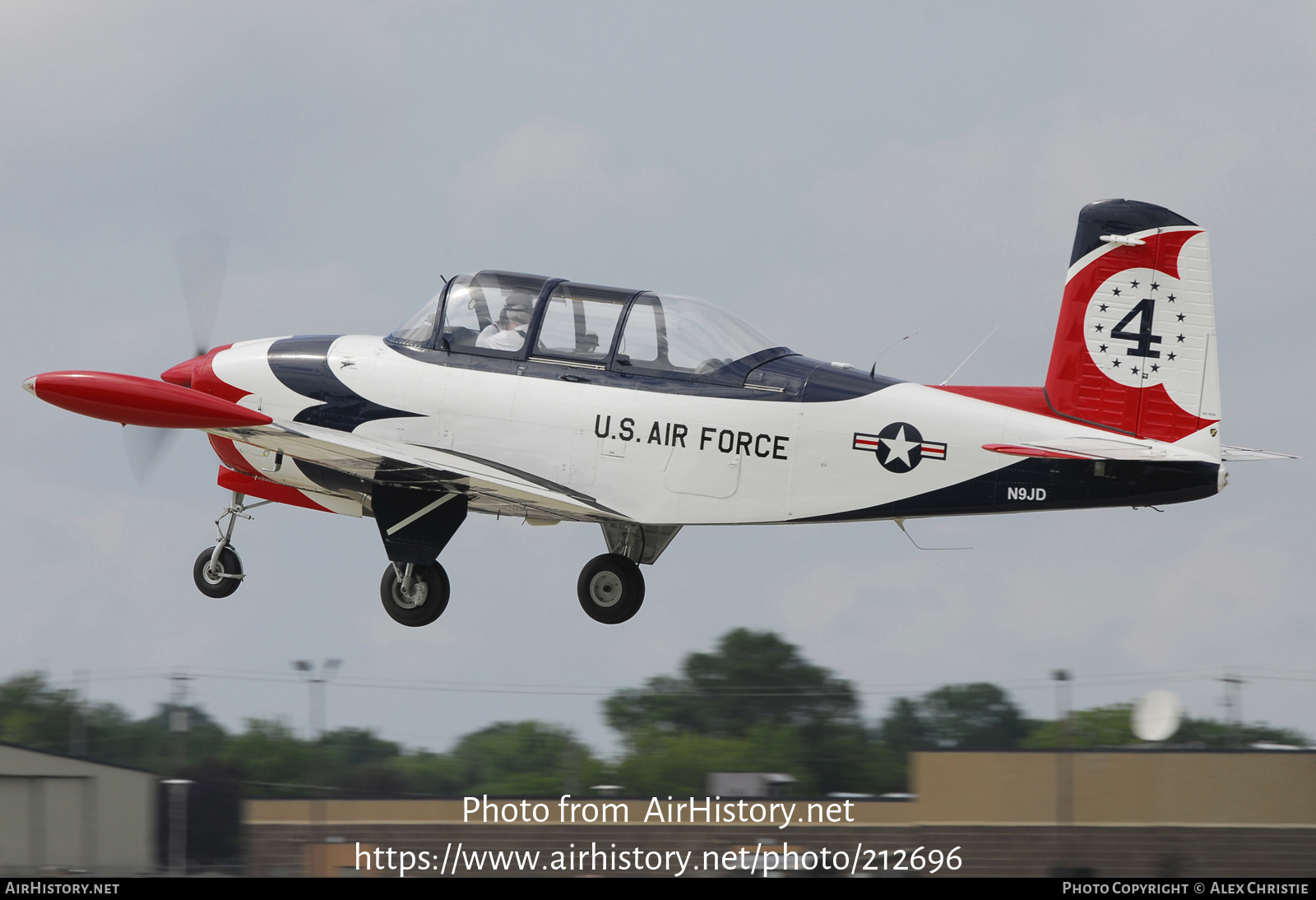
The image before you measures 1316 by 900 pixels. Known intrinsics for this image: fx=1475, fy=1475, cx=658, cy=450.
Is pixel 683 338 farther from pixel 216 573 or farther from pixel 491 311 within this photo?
pixel 216 573

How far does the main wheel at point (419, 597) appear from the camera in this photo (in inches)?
552

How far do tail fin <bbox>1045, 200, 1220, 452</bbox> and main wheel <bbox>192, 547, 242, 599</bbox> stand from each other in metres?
8.20

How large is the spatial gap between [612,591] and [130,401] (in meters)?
4.73

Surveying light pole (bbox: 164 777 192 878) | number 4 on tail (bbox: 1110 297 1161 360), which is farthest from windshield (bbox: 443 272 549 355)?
light pole (bbox: 164 777 192 878)

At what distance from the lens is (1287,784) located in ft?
57.4

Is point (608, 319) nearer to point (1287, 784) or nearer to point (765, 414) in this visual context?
point (765, 414)

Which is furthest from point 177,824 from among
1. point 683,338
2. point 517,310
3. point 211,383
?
point 683,338

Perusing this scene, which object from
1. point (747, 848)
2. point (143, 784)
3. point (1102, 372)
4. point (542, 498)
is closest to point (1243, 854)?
point (747, 848)

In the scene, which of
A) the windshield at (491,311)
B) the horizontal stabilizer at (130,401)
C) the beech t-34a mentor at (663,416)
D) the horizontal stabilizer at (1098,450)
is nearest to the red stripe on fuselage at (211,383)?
the beech t-34a mentor at (663,416)

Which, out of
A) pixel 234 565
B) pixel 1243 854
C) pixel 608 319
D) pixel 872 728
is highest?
pixel 608 319

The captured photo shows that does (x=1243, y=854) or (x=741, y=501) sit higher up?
(x=741, y=501)

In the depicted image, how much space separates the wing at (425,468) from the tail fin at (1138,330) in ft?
13.2

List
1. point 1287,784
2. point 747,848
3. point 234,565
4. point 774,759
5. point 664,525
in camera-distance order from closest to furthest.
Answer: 1. point 664,525
2. point 234,565
3. point 747,848
4. point 1287,784
5. point 774,759

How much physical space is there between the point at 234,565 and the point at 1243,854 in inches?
Result: 471
